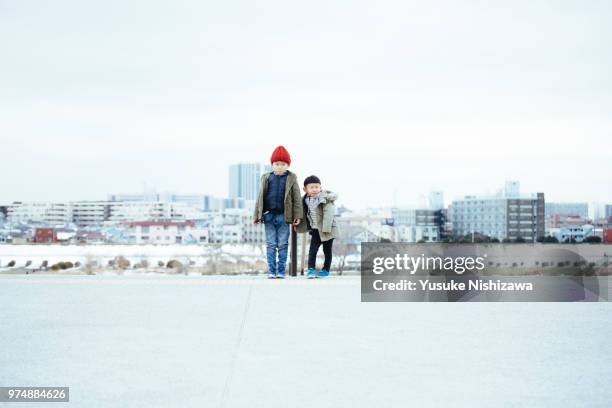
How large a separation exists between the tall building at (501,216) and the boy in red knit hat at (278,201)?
10151 centimetres

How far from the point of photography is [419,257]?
9.26 m

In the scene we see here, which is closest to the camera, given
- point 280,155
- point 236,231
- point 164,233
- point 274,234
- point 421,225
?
point 280,155

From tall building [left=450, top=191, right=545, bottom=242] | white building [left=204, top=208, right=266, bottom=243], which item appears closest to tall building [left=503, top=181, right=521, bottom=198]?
tall building [left=450, top=191, right=545, bottom=242]

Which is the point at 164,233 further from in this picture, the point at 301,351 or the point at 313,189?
the point at 301,351

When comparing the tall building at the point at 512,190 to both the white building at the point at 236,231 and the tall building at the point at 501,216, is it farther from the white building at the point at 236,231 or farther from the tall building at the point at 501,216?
the white building at the point at 236,231

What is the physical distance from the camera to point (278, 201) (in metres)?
10.2

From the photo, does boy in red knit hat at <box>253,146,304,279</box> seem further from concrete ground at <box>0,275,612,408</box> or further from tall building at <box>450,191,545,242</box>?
tall building at <box>450,191,545,242</box>

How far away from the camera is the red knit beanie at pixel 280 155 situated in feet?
33.6

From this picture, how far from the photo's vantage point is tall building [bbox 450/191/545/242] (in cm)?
11131

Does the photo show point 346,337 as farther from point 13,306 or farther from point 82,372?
point 13,306

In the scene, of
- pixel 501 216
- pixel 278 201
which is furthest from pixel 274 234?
pixel 501 216

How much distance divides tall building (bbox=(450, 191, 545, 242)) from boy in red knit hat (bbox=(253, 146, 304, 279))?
102 meters

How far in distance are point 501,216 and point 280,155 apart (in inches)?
4374

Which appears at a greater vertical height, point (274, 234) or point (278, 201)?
point (278, 201)
